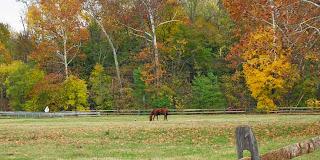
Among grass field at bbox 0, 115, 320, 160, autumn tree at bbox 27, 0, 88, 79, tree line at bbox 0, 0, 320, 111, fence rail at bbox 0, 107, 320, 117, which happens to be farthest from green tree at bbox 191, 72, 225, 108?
grass field at bbox 0, 115, 320, 160

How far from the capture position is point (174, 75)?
59.6 metres

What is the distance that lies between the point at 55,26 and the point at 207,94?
2254 cm

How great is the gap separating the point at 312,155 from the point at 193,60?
5132cm

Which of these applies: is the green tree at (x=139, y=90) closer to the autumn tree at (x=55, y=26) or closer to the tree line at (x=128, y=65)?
the tree line at (x=128, y=65)

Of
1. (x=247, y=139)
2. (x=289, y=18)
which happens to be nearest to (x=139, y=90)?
(x=289, y=18)

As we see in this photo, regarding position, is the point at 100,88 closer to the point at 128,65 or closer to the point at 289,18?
the point at 128,65

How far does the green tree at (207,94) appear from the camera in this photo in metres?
52.4

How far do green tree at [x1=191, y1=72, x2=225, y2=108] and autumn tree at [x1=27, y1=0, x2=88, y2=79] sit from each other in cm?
1757

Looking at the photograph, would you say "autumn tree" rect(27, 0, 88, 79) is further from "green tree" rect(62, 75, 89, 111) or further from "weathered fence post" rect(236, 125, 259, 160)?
"weathered fence post" rect(236, 125, 259, 160)

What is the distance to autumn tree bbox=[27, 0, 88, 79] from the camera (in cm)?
5566

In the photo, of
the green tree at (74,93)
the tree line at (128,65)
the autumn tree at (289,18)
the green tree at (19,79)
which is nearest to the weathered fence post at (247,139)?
the autumn tree at (289,18)

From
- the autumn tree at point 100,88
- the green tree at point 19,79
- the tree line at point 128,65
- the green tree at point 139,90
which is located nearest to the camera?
the tree line at point 128,65

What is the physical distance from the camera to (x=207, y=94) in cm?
5244

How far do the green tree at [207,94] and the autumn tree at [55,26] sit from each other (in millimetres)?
17573
